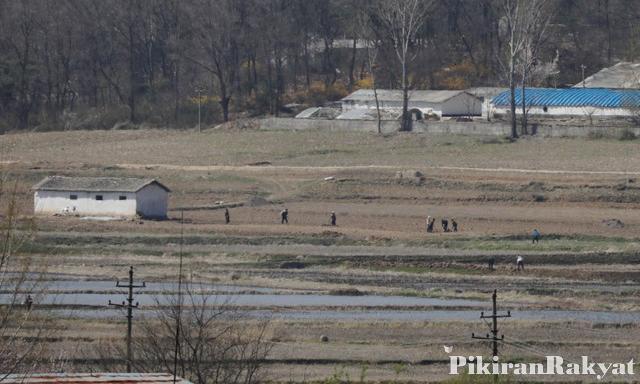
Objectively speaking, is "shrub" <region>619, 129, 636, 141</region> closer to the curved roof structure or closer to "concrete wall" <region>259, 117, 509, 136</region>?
"concrete wall" <region>259, 117, 509, 136</region>

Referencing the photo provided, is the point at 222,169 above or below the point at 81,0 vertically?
below

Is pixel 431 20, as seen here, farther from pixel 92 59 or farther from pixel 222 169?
pixel 222 169

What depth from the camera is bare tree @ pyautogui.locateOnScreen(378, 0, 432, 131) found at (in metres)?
81.4

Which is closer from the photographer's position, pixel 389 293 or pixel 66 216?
pixel 389 293

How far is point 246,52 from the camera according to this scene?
315ft

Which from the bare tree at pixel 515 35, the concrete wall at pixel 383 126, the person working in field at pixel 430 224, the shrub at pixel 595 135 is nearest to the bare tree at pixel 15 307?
the person working in field at pixel 430 224

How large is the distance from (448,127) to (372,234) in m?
25.5

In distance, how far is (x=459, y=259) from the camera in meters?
49.8

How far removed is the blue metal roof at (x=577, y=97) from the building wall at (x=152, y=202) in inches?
1119

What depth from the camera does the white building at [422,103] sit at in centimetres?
8581

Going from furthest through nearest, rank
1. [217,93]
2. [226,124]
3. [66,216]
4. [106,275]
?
1. [217,93]
2. [226,124]
3. [66,216]
4. [106,275]

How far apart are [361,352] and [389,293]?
9.42m

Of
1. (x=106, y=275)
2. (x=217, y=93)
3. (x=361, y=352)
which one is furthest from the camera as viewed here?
(x=217, y=93)

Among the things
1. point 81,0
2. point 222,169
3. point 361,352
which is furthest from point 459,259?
point 81,0
